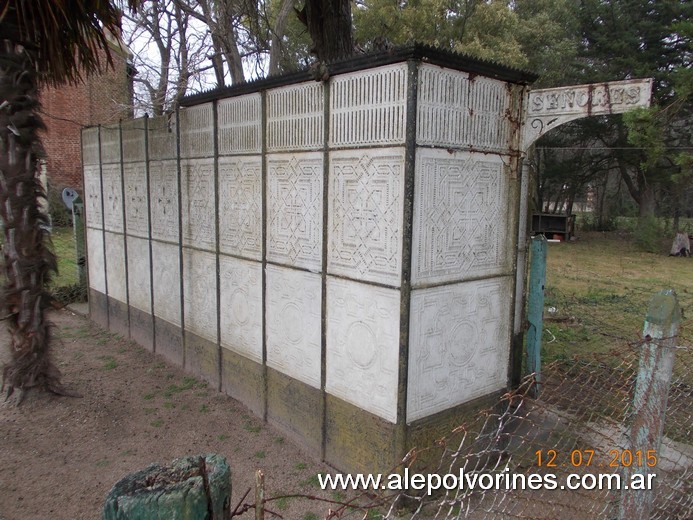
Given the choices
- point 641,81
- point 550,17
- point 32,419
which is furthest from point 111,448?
point 550,17

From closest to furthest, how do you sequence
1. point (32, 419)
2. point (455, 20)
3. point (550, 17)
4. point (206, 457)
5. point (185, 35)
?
point (206, 457) → point (32, 419) → point (185, 35) → point (455, 20) → point (550, 17)

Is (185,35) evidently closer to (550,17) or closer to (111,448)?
(111,448)

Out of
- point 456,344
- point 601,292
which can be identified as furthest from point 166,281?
point 601,292

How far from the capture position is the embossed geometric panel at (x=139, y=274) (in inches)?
246

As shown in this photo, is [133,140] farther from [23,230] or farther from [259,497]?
[259,497]

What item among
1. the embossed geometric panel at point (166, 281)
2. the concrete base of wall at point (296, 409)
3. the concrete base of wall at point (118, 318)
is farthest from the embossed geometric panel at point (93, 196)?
the concrete base of wall at point (296, 409)

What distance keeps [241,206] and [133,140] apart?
2.66 metres

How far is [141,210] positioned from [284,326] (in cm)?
312

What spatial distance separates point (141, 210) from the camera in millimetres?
6273

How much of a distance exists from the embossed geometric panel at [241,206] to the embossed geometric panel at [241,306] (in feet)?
0.43

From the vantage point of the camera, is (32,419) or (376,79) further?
(32,419)

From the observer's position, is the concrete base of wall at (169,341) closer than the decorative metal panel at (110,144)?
Yes

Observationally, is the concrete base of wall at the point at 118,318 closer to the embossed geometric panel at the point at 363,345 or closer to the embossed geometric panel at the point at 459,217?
the embossed geometric panel at the point at 363,345

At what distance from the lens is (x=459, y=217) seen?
3416mm
